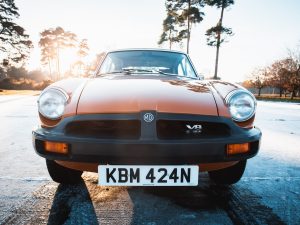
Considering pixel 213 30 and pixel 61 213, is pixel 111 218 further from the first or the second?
pixel 213 30

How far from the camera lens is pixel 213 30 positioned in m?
23.9

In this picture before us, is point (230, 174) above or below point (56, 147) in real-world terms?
below

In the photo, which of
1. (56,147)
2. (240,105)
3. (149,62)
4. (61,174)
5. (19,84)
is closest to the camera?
(56,147)

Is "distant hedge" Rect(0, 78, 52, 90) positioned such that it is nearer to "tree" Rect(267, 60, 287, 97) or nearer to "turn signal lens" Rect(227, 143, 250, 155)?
"tree" Rect(267, 60, 287, 97)

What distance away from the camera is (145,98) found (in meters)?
2.06

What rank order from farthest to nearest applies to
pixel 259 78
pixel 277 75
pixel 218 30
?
pixel 259 78 → pixel 277 75 → pixel 218 30

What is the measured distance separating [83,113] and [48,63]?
56248 millimetres

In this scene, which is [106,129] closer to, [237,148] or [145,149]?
[145,149]

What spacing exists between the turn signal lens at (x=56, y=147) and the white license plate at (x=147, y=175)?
0.89 ft

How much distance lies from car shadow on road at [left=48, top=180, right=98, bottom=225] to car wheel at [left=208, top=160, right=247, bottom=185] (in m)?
1.22

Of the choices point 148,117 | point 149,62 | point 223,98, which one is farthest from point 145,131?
point 149,62

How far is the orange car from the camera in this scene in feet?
6.07

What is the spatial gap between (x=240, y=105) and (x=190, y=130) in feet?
1.50

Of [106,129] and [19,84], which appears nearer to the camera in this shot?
[106,129]
